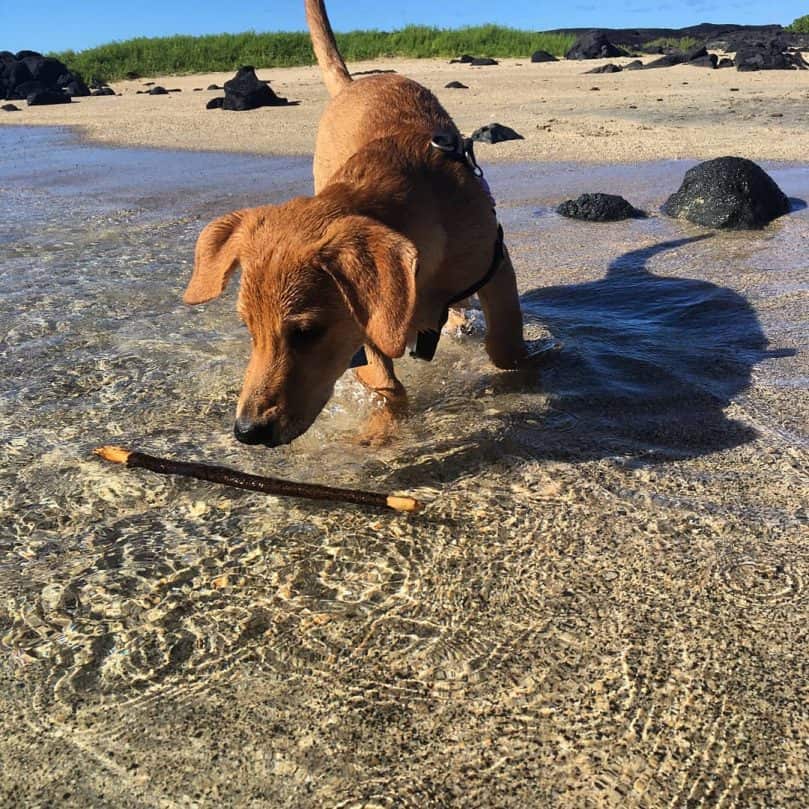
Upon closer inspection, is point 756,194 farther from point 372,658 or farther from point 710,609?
point 372,658

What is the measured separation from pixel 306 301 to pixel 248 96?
19031 millimetres

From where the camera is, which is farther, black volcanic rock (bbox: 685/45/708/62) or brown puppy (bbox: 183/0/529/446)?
black volcanic rock (bbox: 685/45/708/62)

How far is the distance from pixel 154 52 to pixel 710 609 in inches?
1638

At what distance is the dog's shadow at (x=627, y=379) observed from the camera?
3.34 metres

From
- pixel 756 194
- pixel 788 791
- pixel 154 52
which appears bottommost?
pixel 788 791

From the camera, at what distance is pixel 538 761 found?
1.84 metres

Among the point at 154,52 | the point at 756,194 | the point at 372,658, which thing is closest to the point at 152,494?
the point at 372,658

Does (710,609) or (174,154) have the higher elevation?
(174,154)

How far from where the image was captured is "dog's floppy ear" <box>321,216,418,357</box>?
2.63 metres

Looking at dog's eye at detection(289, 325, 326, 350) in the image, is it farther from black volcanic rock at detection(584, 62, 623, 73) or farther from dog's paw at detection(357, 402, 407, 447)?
black volcanic rock at detection(584, 62, 623, 73)

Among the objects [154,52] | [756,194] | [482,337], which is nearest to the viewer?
[482,337]

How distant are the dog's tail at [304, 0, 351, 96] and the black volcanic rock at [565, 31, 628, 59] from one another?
29.6 meters

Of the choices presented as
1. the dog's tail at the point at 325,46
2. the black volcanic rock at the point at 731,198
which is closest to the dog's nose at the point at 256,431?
the dog's tail at the point at 325,46

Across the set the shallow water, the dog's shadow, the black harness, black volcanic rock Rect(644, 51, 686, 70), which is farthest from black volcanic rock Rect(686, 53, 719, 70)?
the black harness
